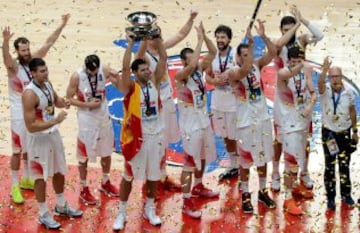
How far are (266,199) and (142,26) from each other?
232cm

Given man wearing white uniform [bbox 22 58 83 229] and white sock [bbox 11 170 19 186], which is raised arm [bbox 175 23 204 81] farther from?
white sock [bbox 11 170 19 186]

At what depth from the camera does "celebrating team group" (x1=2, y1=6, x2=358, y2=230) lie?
8328 millimetres

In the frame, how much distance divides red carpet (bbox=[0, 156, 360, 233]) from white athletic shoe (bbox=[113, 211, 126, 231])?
7cm

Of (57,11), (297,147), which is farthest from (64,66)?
(297,147)

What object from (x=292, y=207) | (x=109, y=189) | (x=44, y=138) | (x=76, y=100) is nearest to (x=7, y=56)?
(x=76, y=100)

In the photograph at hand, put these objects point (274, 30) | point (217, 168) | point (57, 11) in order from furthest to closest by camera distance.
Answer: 1. point (57, 11)
2. point (274, 30)
3. point (217, 168)

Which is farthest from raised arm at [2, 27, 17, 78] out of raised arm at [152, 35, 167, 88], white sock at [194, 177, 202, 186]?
white sock at [194, 177, 202, 186]

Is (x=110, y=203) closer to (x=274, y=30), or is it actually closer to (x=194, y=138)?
(x=194, y=138)

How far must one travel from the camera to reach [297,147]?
349 inches

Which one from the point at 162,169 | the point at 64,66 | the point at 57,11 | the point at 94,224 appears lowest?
the point at 94,224

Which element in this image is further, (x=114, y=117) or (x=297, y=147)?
(x=114, y=117)

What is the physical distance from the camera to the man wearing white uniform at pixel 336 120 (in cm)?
859

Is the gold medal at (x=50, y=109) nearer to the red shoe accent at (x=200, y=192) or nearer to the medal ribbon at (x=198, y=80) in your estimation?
the medal ribbon at (x=198, y=80)

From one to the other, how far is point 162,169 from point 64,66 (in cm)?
514
